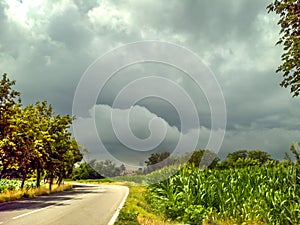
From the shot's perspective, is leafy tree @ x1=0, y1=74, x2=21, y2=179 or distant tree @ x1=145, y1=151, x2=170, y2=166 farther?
distant tree @ x1=145, y1=151, x2=170, y2=166

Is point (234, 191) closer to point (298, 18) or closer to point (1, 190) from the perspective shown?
point (298, 18)

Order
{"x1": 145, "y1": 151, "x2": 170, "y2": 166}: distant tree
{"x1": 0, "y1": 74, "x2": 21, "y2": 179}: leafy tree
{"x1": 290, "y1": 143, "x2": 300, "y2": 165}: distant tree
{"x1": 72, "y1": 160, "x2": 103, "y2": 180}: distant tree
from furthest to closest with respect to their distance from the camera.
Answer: {"x1": 72, "y1": 160, "x2": 103, "y2": 180}: distant tree
{"x1": 145, "y1": 151, "x2": 170, "y2": 166}: distant tree
{"x1": 0, "y1": 74, "x2": 21, "y2": 179}: leafy tree
{"x1": 290, "y1": 143, "x2": 300, "y2": 165}: distant tree

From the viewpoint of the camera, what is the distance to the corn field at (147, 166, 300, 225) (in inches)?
392

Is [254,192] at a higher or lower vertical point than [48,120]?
lower

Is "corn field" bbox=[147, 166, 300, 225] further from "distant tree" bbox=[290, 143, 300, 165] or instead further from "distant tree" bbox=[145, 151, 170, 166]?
"distant tree" bbox=[145, 151, 170, 166]

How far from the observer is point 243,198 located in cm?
1185

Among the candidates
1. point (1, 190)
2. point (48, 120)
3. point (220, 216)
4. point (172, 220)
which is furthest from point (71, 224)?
point (48, 120)

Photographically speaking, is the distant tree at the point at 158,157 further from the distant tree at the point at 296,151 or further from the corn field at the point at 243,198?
the distant tree at the point at 296,151

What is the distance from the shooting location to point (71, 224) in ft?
38.9

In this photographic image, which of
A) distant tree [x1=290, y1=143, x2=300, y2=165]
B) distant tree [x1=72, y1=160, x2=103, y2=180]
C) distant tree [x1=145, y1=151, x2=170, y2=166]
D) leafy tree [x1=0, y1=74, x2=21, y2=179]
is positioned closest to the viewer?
distant tree [x1=290, y1=143, x2=300, y2=165]

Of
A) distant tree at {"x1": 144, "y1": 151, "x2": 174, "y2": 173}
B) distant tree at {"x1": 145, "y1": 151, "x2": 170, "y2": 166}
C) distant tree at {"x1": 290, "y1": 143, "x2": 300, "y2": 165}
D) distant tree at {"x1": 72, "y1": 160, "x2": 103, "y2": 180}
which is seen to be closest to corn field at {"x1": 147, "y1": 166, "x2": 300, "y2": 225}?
distant tree at {"x1": 290, "y1": 143, "x2": 300, "y2": 165}

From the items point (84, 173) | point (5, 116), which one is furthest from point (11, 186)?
point (84, 173)

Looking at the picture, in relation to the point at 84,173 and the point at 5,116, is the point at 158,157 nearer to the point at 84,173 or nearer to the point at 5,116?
the point at 5,116

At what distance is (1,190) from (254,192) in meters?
22.7
